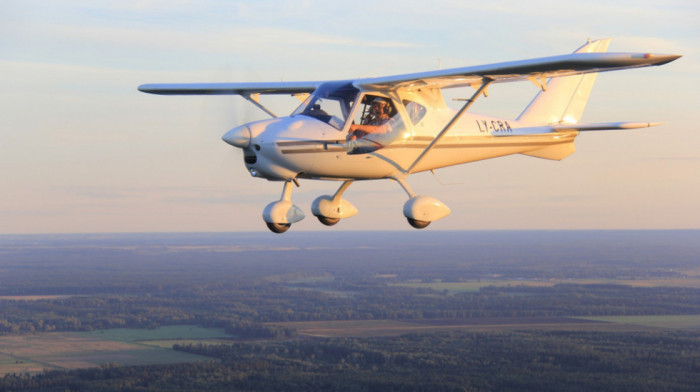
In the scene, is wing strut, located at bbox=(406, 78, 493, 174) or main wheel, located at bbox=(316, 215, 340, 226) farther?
main wheel, located at bbox=(316, 215, 340, 226)

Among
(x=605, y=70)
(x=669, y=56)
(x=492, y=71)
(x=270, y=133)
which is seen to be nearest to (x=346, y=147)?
(x=270, y=133)

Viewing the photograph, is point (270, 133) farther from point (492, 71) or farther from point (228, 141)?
point (492, 71)

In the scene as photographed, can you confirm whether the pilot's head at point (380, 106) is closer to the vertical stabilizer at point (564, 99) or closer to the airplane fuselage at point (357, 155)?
the airplane fuselage at point (357, 155)

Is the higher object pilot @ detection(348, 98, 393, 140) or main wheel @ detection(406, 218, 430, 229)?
pilot @ detection(348, 98, 393, 140)

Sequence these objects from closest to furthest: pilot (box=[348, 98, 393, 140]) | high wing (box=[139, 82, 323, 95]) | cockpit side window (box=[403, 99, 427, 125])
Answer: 1. pilot (box=[348, 98, 393, 140])
2. cockpit side window (box=[403, 99, 427, 125])
3. high wing (box=[139, 82, 323, 95])

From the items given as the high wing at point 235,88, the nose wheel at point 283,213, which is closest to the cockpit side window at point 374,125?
the nose wheel at point 283,213

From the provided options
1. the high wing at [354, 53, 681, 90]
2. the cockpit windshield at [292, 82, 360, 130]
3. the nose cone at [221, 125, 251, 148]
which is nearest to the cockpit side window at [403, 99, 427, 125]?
the high wing at [354, 53, 681, 90]

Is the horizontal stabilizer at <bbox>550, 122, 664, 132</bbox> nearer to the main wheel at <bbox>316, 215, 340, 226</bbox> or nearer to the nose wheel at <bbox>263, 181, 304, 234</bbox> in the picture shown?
the main wheel at <bbox>316, 215, 340, 226</bbox>

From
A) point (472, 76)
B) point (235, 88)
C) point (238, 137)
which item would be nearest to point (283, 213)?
point (238, 137)
